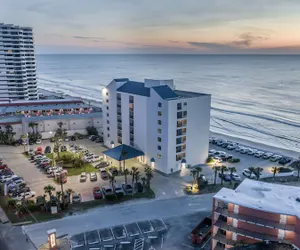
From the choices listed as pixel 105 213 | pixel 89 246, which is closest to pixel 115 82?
pixel 105 213

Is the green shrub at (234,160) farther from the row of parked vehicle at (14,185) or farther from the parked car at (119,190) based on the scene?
the row of parked vehicle at (14,185)

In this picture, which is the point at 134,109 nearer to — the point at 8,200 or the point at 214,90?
the point at 8,200

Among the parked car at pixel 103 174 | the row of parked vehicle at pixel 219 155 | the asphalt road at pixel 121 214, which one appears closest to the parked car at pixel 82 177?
the parked car at pixel 103 174

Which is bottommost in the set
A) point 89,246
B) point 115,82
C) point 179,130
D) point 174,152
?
point 89,246

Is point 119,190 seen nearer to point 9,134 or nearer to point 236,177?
point 236,177

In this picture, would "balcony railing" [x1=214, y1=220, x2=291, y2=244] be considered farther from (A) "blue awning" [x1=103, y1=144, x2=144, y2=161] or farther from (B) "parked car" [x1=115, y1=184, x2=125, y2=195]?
(A) "blue awning" [x1=103, y1=144, x2=144, y2=161]

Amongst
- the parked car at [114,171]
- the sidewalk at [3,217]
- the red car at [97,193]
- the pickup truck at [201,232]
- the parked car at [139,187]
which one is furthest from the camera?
the parked car at [114,171]
